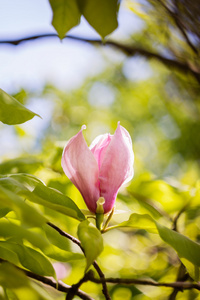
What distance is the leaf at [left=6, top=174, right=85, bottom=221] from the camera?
0.43 metres

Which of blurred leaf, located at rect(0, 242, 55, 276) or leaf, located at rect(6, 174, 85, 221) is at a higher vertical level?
leaf, located at rect(6, 174, 85, 221)

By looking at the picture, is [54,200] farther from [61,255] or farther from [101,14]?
A: [101,14]

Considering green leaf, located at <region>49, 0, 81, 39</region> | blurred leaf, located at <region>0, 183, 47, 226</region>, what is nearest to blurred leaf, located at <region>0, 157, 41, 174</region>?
green leaf, located at <region>49, 0, 81, 39</region>

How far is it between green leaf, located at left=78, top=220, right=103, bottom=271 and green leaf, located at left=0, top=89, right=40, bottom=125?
0.17m

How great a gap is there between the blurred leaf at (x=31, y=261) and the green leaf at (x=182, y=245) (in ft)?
0.53

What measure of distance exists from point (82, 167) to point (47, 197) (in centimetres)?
11

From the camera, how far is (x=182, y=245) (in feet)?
1.49

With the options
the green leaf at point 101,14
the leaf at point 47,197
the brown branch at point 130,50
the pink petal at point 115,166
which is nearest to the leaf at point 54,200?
the leaf at point 47,197

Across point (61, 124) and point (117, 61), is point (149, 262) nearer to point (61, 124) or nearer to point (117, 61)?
point (61, 124)

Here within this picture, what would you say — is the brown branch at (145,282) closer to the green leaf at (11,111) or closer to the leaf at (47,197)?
the leaf at (47,197)

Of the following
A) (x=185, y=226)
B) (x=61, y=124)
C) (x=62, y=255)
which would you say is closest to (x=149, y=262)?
(x=185, y=226)

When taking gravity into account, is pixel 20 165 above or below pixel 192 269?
below

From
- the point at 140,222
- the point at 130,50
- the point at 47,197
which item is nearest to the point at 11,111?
the point at 47,197

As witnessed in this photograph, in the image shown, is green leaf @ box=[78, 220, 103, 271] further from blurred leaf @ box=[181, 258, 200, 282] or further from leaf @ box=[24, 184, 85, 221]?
blurred leaf @ box=[181, 258, 200, 282]
